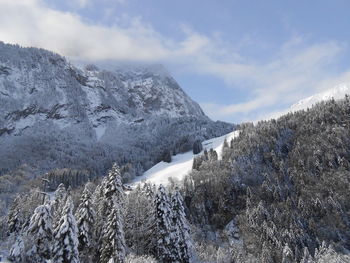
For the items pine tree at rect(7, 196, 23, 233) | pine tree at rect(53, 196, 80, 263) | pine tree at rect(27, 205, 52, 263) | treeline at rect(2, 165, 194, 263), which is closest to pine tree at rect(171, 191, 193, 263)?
treeline at rect(2, 165, 194, 263)

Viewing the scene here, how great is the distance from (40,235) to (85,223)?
36.2 feet

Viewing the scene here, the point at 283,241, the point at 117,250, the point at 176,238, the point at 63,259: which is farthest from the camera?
the point at 283,241

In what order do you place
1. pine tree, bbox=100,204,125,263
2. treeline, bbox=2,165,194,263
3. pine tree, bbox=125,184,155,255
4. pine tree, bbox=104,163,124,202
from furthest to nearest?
pine tree, bbox=125,184,155,255, pine tree, bbox=104,163,124,202, pine tree, bbox=100,204,125,263, treeline, bbox=2,165,194,263

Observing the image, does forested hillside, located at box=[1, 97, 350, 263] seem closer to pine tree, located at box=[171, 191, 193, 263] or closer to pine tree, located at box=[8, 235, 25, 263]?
pine tree, located at box=[171, 191, 193, 263]

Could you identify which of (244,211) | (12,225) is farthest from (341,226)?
(12,225)

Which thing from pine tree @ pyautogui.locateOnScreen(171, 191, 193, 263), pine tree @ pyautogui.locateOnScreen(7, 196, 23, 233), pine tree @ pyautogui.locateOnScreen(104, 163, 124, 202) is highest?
pine tree @ pyautogui.locateOnScreen(104, 163, 124, 202)

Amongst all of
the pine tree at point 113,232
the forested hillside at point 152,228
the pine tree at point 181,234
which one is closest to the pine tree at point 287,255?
the forested hillside at point 152,228

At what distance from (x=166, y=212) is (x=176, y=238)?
4828 mm

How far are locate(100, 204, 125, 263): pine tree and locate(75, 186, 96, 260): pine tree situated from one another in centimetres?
436

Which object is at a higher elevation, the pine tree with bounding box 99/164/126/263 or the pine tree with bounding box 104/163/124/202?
the pine tree with bounding box 104/163/124/202

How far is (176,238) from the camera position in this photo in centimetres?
6406

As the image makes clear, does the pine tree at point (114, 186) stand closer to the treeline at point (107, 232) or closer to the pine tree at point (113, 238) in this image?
the treeline at point (107, 232)

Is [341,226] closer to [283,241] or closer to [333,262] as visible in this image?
[283,241]

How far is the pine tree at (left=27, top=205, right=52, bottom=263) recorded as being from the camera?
50.1 metres
